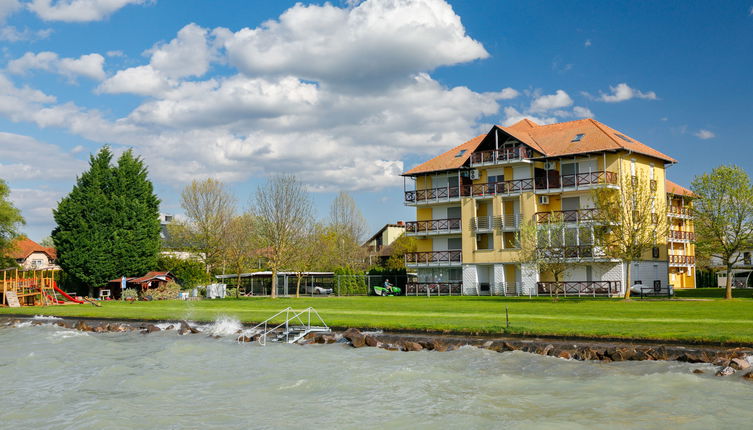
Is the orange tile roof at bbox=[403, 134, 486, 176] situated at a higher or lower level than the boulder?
higher

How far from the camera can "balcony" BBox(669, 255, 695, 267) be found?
66.0 meters

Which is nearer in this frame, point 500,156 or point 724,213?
point 724,213

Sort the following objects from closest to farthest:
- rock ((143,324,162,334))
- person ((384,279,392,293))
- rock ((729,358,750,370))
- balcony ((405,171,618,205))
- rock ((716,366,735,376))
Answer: rock ((716,366,735,376))
rock ((729,358,750,370))
rock ((143,324,162,334))
balcony ((405,171,618,205))
person ((384,279,392,293))

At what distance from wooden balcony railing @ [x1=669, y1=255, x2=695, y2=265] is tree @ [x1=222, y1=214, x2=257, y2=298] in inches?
1636

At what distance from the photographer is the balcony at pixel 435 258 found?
58178 millimetres

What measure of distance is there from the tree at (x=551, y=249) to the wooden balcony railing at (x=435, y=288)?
10.5 m

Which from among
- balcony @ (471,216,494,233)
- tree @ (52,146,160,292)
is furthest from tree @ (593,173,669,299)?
tree @ (52,146,160,292)

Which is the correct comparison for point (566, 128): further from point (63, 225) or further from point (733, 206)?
point (63, 225)

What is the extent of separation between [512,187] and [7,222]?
43.1 metres

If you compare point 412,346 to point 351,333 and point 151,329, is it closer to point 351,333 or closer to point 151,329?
point 351,333

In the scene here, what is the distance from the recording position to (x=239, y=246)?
63469 millimetres

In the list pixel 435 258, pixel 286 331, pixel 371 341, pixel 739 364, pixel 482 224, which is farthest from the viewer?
pixel 435 258

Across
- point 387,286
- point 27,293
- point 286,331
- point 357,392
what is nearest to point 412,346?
point 286,331

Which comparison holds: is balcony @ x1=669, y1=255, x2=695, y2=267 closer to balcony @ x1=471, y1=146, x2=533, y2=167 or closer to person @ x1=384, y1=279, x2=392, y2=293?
balcony @ x1=471, y1=146, x2=533, y2=167
